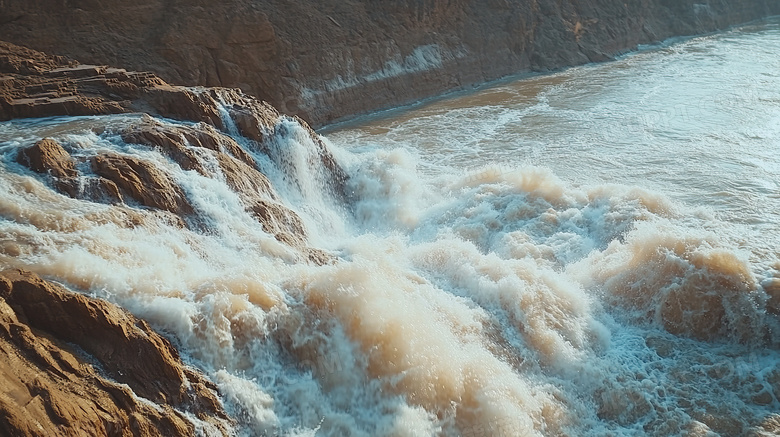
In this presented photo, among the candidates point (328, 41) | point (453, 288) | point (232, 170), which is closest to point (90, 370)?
point (453, 288)

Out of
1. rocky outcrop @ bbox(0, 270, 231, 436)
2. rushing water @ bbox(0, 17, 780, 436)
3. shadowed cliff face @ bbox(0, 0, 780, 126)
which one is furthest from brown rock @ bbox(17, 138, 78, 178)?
shadowed cliff face @ bbox(0, 0, 780, 126)

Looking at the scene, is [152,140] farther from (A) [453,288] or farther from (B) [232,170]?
(A) [453,288]

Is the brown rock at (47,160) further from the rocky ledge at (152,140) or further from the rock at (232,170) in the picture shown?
the rock at (232,170)

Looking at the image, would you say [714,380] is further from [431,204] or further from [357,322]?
[431,204]

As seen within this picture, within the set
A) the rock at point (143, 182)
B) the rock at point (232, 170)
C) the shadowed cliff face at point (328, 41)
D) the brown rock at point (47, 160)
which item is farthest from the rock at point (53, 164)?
the shadowed cliff face at point (328, 41)

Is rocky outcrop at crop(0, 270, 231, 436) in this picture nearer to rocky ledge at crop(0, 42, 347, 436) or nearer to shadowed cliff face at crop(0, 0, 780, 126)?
rocky ledge at crop(0, 42, 347, 436)

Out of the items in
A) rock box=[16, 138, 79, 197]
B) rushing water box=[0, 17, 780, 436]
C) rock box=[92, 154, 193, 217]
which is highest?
rock box=[16, 138, 79, 197]
